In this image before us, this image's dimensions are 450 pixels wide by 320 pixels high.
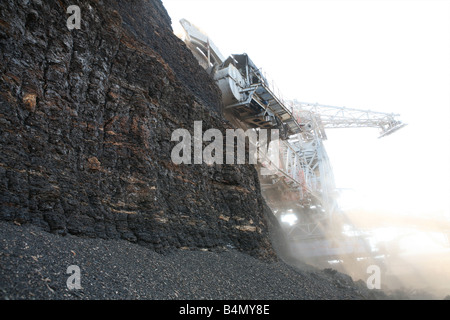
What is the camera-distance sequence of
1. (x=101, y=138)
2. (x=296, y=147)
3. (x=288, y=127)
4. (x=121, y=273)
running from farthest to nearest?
1. (x=296, y=147)
2. (x=288, y=127)
3. (x=101, y=138)
4. (x=121, y=273)

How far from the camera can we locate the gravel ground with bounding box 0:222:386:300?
3855 millimetres

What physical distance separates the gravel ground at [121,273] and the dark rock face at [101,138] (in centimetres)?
51

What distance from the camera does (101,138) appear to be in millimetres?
6973

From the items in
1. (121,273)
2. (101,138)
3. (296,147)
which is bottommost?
(121,273)

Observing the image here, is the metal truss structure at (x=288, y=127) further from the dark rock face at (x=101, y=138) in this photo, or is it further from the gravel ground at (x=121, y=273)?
the gravel ground at (x=121, y=273)

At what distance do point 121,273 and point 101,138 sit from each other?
11.1 ft

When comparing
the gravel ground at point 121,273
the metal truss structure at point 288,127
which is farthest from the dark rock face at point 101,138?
the metal truss structure at point 288,127

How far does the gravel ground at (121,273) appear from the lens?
3.86 metres

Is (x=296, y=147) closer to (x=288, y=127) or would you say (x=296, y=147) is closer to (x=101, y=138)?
(x=288, y=127)

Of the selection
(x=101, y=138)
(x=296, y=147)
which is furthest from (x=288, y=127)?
(x=101, y=138)

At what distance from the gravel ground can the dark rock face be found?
1.67ft
